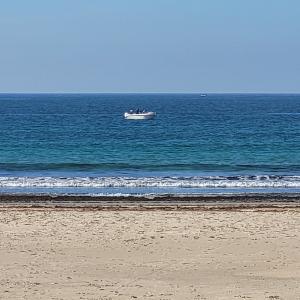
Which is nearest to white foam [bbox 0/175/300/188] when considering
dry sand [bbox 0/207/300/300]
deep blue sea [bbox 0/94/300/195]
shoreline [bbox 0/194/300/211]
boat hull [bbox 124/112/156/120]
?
deep blue sea [bbox 0/94/300/195]

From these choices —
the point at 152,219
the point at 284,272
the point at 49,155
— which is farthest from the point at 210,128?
the point at 284,272

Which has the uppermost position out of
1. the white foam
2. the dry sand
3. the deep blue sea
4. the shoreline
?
the dry sand

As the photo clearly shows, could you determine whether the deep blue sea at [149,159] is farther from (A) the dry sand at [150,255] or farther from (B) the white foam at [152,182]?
(A) the dry sand at [150,255]

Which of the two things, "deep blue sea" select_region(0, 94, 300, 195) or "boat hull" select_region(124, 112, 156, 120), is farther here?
"boat hull" select_region(124, 112, 156, 120)

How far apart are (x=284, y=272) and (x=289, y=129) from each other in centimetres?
7050

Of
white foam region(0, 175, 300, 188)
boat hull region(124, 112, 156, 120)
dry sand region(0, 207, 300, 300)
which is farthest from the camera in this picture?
boat hull region(124, 112, 156, 120)

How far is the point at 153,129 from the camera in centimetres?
8875

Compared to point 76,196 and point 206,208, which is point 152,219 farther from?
point 76,196

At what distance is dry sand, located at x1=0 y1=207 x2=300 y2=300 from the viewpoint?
1658cm

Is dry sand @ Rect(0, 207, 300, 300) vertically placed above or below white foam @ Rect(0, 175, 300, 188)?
above

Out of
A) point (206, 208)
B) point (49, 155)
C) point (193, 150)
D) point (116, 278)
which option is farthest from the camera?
point (193, 150)

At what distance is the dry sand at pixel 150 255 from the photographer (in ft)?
54.4

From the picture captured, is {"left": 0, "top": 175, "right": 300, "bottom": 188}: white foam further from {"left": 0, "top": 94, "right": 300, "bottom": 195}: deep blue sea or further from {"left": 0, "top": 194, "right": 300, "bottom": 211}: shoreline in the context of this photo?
{"left": 0, "top": 194, "right": 300, "bottom": 211}: shoreline

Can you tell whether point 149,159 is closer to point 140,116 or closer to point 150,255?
point 150,255
